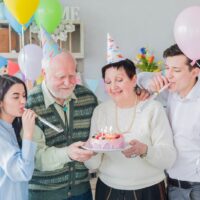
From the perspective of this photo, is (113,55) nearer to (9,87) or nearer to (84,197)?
(9,87)

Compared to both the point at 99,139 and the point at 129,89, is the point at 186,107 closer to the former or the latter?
the point at 129,89

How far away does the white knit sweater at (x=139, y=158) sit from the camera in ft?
4.78

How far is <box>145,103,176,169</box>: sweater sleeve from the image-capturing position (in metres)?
1.42

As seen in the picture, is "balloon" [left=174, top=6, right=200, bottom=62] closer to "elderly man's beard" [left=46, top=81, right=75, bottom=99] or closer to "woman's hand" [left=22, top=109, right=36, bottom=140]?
"elderly man's beard" [left=46, top=81, right=75, bottom=99]

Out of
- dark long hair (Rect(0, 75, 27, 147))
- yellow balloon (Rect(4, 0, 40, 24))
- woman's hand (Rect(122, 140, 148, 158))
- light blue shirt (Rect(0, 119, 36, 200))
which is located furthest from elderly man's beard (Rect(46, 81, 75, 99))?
yellow balloon (Rect(4, 0, 40, 24))

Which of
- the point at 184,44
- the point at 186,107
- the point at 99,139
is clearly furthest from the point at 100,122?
the point at 184,44

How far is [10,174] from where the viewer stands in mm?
1338

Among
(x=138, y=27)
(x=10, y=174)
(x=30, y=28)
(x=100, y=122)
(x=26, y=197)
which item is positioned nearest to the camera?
(x=10, y=174)

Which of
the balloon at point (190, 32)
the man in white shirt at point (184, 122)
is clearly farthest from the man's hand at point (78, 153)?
the balloon at point (190, 32)

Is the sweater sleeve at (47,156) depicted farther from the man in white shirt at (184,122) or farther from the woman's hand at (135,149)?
the man in white shirt at (184,122)

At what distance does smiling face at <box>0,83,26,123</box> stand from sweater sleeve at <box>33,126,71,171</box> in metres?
0.13

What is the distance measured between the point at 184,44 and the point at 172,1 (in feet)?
7.93

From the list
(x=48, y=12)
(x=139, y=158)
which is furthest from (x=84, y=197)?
(x=48, y=12)

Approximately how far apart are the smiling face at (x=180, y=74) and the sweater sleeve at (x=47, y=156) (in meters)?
0.57
